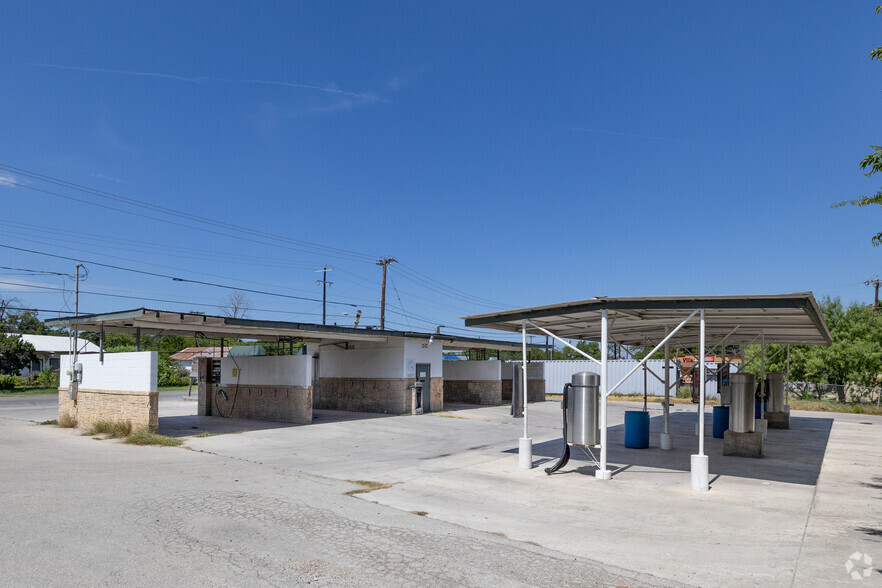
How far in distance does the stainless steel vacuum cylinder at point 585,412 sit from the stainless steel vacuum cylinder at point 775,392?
11.9m

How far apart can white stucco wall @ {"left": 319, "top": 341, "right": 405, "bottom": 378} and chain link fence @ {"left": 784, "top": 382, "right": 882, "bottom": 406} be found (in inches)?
758

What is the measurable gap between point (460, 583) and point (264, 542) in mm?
2296

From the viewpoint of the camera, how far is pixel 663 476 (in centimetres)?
1091

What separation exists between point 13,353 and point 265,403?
2817 centimetres

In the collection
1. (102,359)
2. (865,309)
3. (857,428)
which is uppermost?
(865,309)

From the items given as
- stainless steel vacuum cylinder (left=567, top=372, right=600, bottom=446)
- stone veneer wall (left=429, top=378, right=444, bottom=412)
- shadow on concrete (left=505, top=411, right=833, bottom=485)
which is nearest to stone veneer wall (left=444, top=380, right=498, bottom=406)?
stone veneer wall (left=429, top=378, right=444, bottom=412)

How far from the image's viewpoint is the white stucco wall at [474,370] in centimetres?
2983

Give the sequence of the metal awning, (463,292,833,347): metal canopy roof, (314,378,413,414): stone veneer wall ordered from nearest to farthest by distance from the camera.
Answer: the metal awning < (463,292,833,347): metal canopy roof < (314,378,413,414): stone veneer wall

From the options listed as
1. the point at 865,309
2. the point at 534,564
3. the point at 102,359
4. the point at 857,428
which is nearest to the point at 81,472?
the point at 102,359

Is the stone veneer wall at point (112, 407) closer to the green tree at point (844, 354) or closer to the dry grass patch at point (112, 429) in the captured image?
the dry grass patch at point (112, 429)

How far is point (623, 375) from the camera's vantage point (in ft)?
123

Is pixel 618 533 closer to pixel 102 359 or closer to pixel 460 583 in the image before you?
pixel 460 583

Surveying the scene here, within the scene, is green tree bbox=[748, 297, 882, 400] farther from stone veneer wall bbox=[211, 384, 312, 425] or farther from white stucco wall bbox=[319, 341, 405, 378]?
stone veneer wall bbox=[211, 384, 312, 425]

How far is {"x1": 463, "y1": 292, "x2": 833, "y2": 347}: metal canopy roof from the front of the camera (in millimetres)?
9948
